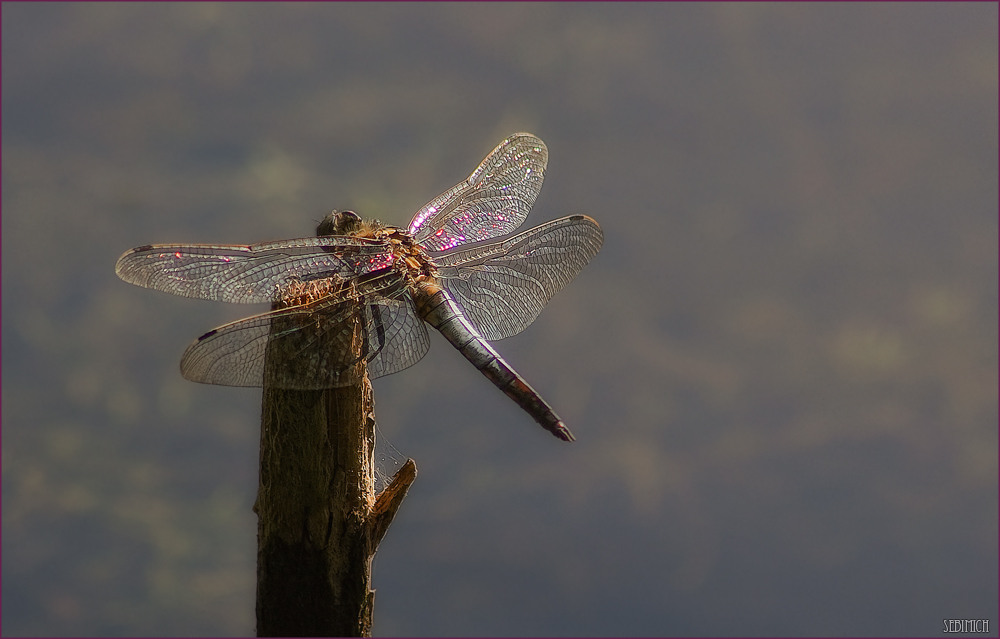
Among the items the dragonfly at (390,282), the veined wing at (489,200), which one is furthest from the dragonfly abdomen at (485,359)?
the veined wing at (489,200)

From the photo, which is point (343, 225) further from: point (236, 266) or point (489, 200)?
point (489, 200)

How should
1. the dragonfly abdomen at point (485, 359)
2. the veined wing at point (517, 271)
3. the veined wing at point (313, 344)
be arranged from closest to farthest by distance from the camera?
the veined wing at point (313, 344)
the dragonfly abdomen at point (485, 359)
the veined wing at point (517, 271)

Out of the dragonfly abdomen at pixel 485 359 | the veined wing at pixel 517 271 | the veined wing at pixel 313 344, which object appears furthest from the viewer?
the veined wing at pixel 517 271

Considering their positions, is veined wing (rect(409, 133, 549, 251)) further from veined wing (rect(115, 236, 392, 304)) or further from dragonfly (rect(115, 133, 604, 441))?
veined wing (rect(115, 236, 392, 304))

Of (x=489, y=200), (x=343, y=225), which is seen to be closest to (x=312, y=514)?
(x=343, y=225)

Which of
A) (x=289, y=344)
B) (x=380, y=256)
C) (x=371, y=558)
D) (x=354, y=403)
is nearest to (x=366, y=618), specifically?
(x=371, y=558)

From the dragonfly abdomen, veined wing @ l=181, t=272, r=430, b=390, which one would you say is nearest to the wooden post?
veined wing @ l=181, t=272, r=430, b=390

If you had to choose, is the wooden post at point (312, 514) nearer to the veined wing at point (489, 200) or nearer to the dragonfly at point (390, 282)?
the dragonfly at point (390, 282)
